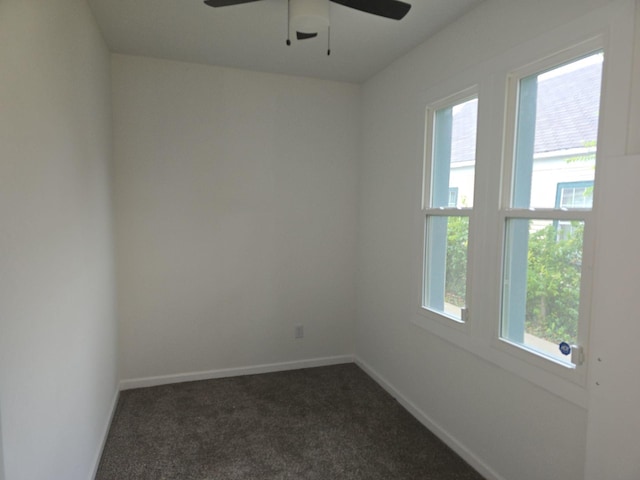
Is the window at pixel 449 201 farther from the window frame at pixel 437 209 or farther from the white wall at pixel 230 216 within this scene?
the white wall at pixel 230 216

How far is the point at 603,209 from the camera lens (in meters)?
1.51

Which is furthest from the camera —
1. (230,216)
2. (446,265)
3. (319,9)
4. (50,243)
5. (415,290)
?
(230,216)

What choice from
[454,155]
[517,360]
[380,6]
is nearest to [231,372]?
[517,360]

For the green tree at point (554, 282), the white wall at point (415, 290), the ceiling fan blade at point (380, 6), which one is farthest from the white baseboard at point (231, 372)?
the ceiling fan blade at point (380, 6)

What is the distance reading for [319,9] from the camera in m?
1.89

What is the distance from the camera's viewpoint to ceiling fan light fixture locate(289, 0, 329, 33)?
1.89 meters

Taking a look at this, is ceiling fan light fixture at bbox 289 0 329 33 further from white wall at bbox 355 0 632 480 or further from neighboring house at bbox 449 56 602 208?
neighboring house at bbox 449 56 602 208

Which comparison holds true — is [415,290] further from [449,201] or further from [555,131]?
[555,131]

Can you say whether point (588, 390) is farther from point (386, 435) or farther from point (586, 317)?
point (386, 435)

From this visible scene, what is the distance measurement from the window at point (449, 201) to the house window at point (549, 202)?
0.32 metres

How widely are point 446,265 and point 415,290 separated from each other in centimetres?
35

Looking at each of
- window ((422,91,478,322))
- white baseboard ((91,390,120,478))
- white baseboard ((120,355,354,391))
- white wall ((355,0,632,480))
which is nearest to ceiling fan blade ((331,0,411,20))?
white wall ((355,0,632,480))

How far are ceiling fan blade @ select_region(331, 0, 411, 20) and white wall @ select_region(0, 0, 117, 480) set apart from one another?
4.19 feet

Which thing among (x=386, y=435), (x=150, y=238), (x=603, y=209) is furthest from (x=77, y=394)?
(x=603, y=209)
